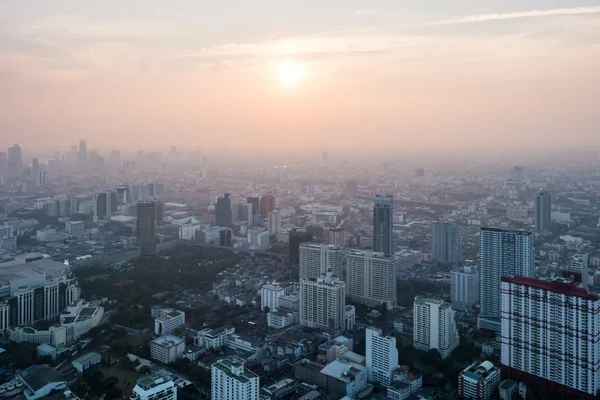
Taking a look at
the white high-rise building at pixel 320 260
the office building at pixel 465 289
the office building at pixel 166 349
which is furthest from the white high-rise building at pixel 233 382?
the office building at pixel 465 289

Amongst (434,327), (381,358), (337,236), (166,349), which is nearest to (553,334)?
(434,327)

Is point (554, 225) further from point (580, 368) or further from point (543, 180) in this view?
point (580, 368)

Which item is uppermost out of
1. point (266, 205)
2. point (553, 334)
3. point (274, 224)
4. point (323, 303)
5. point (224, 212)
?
point (266, 205)

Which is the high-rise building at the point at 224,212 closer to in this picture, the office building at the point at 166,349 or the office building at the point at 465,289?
the office building at the point at 465,289

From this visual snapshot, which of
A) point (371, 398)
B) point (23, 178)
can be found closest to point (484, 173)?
point (371, 398)

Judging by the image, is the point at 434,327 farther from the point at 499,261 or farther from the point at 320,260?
the point at 320,260

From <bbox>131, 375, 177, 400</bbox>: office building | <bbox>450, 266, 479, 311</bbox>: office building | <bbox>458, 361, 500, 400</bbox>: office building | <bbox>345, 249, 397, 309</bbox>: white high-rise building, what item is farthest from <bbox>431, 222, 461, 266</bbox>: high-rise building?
<bbox>131, 375, 177, 400</bbox>: office building
